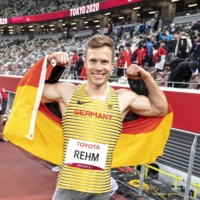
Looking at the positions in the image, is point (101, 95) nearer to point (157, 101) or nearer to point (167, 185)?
point (157, 101)

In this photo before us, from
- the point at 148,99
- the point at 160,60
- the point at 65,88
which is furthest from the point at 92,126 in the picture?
the point at 160,60

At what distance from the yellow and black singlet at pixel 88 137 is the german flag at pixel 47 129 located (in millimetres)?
343

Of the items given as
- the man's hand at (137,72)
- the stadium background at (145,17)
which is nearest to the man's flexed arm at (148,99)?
the man's hand at (137,72)

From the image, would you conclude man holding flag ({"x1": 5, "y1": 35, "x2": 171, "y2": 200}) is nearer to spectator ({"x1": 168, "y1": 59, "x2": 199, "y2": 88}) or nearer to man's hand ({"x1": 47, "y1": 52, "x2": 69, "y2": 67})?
man's hand ({"x1": 47, "y1": 52, "x2": 69, "y2": 67})

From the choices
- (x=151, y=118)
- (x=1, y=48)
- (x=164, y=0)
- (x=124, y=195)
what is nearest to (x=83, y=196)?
(x=151, y=118)

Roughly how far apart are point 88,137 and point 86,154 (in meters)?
0.12

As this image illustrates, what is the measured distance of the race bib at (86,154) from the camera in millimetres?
1978

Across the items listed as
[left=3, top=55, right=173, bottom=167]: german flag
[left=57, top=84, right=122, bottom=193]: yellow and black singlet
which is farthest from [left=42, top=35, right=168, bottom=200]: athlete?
[left=3, top=55, right=173, bottom=167]: german flag

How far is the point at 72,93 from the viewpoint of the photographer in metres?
2.09

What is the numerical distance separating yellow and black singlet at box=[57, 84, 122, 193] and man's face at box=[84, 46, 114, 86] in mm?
143

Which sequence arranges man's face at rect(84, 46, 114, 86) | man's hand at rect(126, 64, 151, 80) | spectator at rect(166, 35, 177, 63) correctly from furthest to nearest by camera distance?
spectator at rect(166, 35, 177, 63) → man's hand at rect(126, 64, 151, 80) → man's face at rect(84, 46, 114, 86)

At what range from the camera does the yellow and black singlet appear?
1949 millimetres

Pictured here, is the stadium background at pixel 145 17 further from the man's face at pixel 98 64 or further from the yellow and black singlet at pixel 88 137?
the man's face at pixel 98 64

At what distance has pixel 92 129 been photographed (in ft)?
6.45
